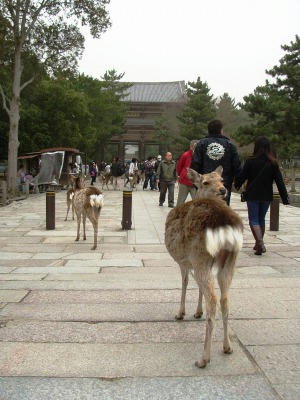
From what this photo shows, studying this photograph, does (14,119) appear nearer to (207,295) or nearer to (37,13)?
(37,13)

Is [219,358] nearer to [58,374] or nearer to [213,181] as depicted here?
[58,374]

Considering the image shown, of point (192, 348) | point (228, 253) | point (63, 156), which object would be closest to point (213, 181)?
point (228, 253)

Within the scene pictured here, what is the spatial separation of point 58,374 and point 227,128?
39055 mm

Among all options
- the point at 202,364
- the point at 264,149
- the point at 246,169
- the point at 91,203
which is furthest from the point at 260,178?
the point at 202,364

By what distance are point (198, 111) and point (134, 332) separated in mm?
30371

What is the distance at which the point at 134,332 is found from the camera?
131 inches

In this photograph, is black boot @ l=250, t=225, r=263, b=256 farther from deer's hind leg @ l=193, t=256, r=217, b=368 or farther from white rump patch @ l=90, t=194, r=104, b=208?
deer's hind leg @ l=193, t=256, r=217, b=368

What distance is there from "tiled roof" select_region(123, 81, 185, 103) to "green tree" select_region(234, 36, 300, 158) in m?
26.4

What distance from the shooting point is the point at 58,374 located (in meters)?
→ 2.63

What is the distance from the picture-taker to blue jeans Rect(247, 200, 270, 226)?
6.40m

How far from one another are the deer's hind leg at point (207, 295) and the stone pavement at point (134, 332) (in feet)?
0.33

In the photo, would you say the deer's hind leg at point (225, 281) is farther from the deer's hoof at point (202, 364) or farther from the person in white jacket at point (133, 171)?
the person in white jacket at point (133, 171)

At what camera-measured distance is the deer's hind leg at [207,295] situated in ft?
8.92

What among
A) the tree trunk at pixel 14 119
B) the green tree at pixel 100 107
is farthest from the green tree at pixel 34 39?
the green tree at pixel 100 107
